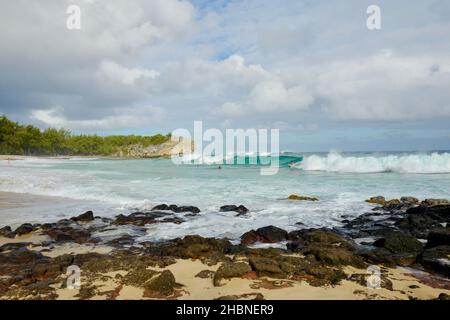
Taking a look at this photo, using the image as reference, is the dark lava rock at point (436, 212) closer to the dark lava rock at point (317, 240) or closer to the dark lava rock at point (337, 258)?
the dark lava rock at point (317, 240)

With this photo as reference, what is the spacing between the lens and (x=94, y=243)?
7211mm

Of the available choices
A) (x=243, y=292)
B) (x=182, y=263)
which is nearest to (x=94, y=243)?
(x=182, y=263)

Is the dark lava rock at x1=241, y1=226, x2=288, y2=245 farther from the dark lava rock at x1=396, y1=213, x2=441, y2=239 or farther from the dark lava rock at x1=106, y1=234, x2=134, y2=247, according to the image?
the dark lava rock at x1=396, y1=213, x2=441, y2=239

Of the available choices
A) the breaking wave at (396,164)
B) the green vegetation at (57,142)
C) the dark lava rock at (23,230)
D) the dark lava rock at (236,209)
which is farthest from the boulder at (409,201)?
the green vegetation at (57,142)

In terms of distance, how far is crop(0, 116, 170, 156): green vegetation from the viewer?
74.2m

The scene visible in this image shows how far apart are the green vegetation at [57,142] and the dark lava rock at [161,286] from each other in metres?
83.5

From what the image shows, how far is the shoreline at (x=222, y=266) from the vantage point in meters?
4.49

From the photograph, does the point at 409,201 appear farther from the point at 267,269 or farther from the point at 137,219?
the point at 137,219

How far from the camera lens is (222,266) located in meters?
5.07

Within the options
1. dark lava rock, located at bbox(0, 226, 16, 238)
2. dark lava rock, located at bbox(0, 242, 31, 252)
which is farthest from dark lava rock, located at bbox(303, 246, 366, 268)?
dark lava rock, located at bbox(0, 226, 16, 238)

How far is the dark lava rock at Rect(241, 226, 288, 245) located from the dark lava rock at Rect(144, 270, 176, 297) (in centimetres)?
283

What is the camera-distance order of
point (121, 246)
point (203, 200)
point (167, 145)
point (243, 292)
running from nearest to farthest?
point (243, 292), point (121, 246), point (203, 200), point (167, 145)
